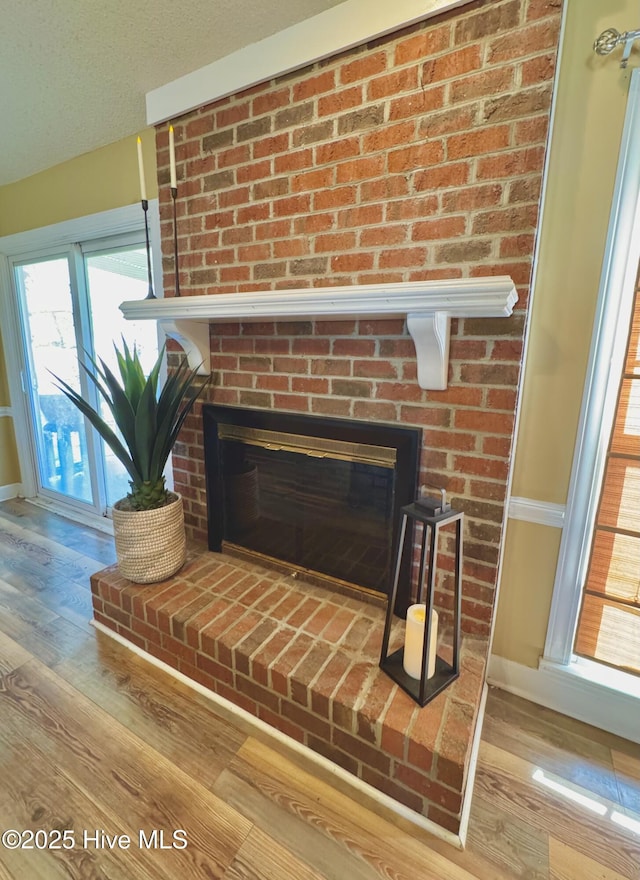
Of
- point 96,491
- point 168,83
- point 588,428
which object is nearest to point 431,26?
point 168,83

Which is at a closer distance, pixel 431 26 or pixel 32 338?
pixel 431 26

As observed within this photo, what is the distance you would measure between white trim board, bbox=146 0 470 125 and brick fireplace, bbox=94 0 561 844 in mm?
34

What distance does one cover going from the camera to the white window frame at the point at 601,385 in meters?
1.12

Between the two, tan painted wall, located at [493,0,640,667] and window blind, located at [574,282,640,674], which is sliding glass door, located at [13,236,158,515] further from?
window blind, located at [574,282,640,674]

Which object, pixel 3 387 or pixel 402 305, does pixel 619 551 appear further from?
pixel 3 387

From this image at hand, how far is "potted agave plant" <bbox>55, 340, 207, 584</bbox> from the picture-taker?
1.58 m

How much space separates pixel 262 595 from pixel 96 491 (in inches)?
73.0

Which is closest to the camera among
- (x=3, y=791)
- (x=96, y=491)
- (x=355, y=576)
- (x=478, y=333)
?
(x=3, y=791)

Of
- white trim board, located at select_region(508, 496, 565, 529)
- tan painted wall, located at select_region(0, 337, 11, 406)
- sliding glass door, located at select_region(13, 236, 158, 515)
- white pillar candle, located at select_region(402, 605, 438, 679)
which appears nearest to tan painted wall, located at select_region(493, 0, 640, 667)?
white trim board, located at select_region(508, 496, 565, 529)

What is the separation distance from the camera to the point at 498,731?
4.48 ft

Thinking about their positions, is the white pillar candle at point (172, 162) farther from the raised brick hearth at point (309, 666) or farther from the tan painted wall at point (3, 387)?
the tan painted wall at point (3, 387)

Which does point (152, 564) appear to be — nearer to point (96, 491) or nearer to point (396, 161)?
point (96, 491)

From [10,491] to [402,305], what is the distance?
3683mm

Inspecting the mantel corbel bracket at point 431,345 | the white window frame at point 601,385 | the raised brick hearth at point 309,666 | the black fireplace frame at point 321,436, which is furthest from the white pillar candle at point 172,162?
the raised brick hearth at point 309,666
